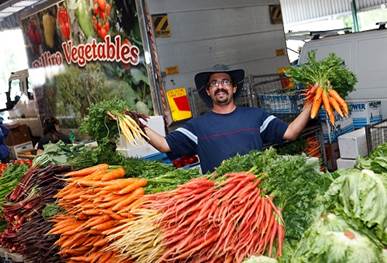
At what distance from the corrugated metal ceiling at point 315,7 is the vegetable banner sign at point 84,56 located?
12.0 metres

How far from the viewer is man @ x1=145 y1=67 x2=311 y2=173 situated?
3.69 metres

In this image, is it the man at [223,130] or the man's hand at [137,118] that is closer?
the man's hand at [137,118]

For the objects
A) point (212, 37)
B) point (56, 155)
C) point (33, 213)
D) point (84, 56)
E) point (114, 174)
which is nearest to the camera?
point (114, 174)

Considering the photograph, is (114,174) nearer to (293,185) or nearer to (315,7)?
(293,185)

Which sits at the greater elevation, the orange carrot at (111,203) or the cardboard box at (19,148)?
the cardboard box at (19,148)

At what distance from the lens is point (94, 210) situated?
2865 millimetres

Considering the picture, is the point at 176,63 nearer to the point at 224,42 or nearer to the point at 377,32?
the point at 224,42

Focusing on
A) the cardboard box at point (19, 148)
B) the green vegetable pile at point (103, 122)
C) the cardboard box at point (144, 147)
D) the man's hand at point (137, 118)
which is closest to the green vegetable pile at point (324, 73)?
the man's hand at point (137, 118)

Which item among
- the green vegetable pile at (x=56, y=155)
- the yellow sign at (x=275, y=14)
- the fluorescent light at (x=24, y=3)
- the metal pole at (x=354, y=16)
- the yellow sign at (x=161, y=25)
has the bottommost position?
the green vegetable pile at (x=56, y=155)

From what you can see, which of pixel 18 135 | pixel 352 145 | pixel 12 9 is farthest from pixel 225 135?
pixel 12 9

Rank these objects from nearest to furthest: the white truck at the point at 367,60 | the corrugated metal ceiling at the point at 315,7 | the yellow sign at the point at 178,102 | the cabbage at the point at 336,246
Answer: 1. the cabbage at the point at 336,246
2. the white truck at the point at 367,60
3. the yellow sign at the point at 178,102
4. the corrugated metal ceiling at the point at 315,7

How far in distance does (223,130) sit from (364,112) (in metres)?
2.54

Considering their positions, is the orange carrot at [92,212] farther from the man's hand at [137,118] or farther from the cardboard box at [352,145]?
the cardboard box at [352,145]

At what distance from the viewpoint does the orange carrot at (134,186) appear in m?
2.91
